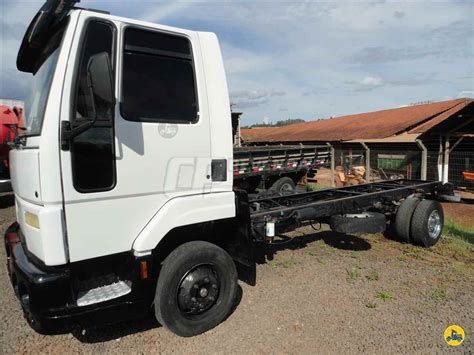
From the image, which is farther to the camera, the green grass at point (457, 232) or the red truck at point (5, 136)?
the red truck at point (5, 136)

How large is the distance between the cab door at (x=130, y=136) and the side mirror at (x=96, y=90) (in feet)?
0.06

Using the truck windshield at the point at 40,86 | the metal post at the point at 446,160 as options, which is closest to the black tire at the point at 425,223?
the truck windshield at the point at 40,86

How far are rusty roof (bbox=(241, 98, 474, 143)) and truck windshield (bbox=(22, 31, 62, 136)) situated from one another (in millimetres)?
18105

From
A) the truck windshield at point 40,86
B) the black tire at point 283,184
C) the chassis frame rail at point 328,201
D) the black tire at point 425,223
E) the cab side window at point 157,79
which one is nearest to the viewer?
the truck windshield at point 40,86

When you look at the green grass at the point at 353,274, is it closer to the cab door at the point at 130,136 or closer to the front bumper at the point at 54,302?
the cab door at the point at 130,136

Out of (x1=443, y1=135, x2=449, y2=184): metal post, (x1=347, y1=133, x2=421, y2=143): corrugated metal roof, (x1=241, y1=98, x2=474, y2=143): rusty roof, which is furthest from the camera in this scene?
(x1=241, y1=98, x2=474, y2=143): rusty roof

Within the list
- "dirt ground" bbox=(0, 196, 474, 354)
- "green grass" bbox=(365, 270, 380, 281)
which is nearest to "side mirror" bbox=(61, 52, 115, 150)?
"dirt ground" bbox=(0, 196, 474, 354)

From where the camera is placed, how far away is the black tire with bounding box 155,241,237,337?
122 inches

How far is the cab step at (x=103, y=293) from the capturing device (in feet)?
9.11

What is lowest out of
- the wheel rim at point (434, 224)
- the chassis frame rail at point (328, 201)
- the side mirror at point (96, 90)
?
the wheel rim at point (434, 224)

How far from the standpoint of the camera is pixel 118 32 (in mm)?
2865

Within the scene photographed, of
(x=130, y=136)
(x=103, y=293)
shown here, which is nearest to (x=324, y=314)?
(x=103, y=293)

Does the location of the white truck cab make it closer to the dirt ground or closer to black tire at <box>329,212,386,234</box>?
the dirt ground

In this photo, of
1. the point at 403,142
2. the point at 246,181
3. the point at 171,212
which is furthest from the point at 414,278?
the point at 403,142
